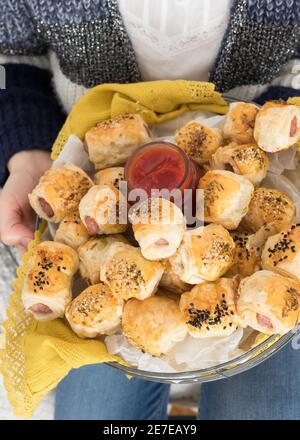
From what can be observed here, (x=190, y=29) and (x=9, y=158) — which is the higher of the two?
(x=190, y=29)

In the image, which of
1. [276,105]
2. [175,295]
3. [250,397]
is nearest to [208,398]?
[250,397]

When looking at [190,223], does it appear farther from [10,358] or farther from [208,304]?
[10,358]

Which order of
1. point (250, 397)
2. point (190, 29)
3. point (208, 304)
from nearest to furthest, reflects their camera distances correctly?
1. point (208, 304)
2. point (190, 29)
3. point (250, 397)

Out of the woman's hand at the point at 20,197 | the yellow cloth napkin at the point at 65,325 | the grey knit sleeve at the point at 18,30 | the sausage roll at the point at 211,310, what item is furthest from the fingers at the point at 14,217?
the sausage roll at the point at 211,310

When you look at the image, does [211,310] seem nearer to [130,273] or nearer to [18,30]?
[130,273]

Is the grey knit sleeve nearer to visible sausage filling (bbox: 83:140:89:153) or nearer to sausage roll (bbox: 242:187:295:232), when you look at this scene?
visible sausage filling (bbox: 83:140:89:153)

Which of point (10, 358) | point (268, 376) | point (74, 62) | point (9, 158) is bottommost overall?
point (268, 376)

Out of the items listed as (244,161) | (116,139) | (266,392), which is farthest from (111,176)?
(266,392)
